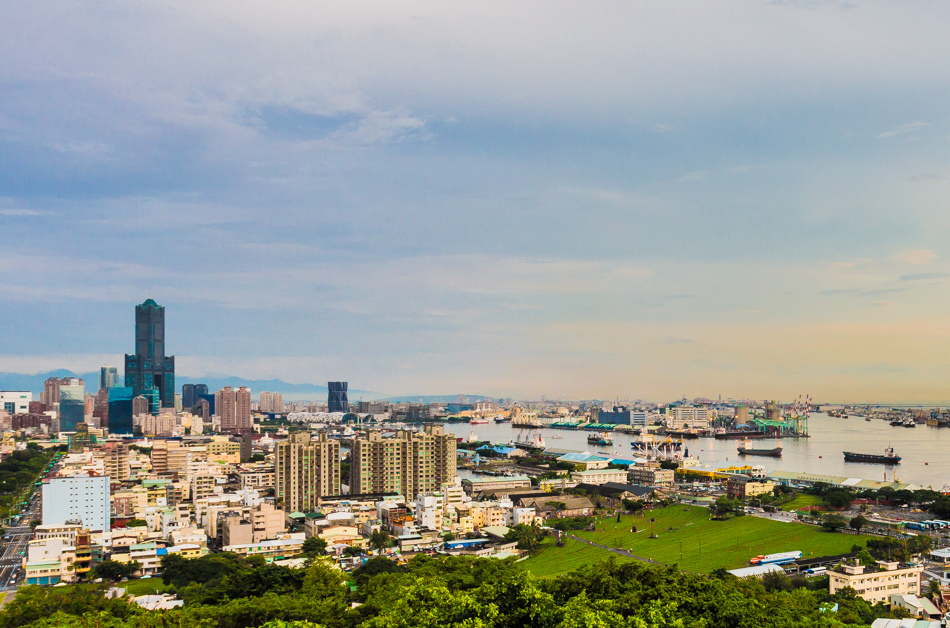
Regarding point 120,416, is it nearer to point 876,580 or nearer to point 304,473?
point 304,473

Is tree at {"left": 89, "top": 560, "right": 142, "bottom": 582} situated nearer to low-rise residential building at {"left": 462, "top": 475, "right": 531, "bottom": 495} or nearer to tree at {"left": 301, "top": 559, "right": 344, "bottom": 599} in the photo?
tree at {"left": 301, "top": 559, "right": 344, "bottom": 599}

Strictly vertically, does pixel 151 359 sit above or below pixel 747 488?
above

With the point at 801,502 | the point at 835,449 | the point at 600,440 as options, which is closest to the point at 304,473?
the point at 801,502

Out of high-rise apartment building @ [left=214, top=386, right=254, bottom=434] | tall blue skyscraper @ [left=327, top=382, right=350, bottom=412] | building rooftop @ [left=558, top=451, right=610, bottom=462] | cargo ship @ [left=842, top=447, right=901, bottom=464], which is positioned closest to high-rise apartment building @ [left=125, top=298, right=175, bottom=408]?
high-rise apartment building @ [left=214, top=386, right=254, bottom=434]

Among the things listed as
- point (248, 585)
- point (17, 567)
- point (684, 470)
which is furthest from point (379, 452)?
point (684, 470)

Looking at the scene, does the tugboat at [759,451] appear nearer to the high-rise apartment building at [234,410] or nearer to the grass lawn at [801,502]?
the grass lawn at [801,502]

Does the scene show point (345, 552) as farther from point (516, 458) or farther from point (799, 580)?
point (516, 458)

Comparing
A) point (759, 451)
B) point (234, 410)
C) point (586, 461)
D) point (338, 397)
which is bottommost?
point (759, 451)
